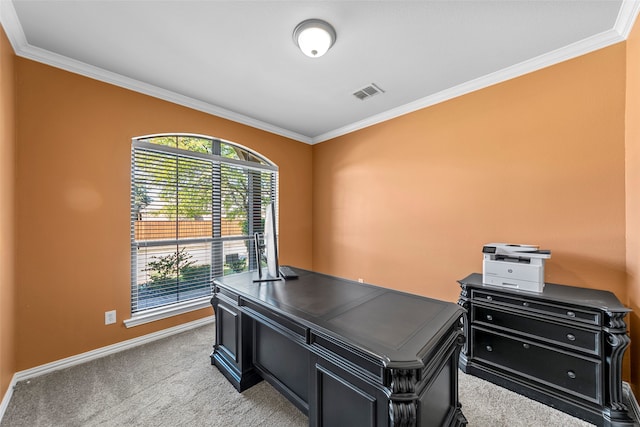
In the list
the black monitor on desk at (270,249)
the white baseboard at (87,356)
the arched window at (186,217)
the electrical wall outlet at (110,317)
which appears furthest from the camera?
the arched window at (186,217)

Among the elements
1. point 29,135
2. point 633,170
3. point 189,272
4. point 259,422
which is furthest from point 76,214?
point 633,170

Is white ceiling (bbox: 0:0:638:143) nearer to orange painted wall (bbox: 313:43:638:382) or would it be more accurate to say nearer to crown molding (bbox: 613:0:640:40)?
crown molding (bbox: 613:0:640:40)

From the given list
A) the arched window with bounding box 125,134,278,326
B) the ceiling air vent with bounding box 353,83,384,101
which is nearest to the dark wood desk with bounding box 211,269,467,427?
the arched window with bounding box 125,134,278,326

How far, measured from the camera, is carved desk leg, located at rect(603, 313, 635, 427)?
1551 mm

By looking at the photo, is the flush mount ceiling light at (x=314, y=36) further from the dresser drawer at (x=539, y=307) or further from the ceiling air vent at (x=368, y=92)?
the dresser drawer at (x=539, y=307)

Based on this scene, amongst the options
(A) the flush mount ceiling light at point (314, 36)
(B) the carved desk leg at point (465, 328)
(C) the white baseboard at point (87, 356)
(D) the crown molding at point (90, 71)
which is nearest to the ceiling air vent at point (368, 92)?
(A) the flush mount ceiling light at point (314, 36)

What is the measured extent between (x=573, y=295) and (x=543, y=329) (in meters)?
0.33

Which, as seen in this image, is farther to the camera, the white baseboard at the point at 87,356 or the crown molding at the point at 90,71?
the white baseboard at the point at 87,356

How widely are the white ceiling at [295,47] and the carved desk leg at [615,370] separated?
2.10m

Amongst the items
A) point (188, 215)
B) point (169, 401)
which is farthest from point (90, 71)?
point (169, 401)

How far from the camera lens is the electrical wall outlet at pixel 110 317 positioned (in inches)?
96.3

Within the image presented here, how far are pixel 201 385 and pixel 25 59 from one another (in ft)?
10.1

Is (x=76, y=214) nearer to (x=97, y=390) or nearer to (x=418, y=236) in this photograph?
(x=97, y=390)

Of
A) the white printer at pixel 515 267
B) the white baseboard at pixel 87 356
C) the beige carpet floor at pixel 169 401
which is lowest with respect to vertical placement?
the beige carpet floor at pixel 169 401
